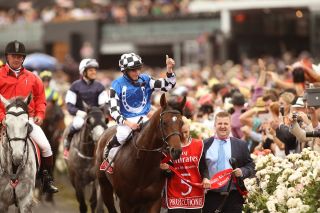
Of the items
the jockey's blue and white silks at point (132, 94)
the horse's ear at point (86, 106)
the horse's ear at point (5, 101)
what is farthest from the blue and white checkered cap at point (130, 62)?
the horse's ear at point (86, 106)

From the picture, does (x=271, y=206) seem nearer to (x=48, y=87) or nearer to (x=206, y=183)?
(x=206, y=183)

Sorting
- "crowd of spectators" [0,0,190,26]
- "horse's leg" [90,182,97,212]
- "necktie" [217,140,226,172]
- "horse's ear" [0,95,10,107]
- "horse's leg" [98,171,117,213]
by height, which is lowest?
"horse's leg" [90,182,97,212]

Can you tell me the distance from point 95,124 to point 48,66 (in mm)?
12147

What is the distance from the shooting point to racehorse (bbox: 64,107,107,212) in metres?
15.0

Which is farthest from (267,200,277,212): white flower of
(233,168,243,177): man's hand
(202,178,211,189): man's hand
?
(202,178,211,189): man's hand

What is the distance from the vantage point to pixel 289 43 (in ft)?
106

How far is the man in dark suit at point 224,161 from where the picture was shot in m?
11.2

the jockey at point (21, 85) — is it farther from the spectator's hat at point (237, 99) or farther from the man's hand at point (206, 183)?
the spectator's hat at point (237, 99)

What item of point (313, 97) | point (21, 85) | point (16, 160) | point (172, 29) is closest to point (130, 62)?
point (21, 85)

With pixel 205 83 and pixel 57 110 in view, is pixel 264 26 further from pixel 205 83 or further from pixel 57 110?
pixel 57 110

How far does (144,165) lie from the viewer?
11.7 metres

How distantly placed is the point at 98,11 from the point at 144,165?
95.9 feet

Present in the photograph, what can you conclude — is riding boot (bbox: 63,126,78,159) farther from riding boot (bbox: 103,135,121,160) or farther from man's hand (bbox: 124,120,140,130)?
man's hand (bbox: 124,120,140,130)

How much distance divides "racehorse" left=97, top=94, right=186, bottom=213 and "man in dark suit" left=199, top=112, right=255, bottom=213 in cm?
49
